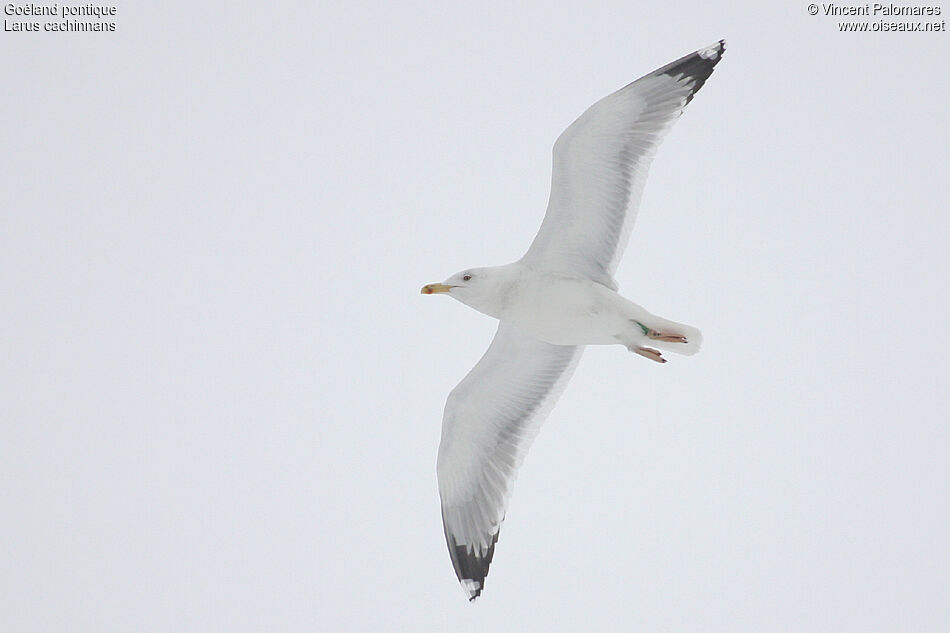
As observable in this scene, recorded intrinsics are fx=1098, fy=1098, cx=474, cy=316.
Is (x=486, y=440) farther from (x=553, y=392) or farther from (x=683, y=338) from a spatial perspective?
(x=683, y=338)

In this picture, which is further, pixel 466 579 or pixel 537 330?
pixel 466 579

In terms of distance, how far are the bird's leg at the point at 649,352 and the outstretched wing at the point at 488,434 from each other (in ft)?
3.00

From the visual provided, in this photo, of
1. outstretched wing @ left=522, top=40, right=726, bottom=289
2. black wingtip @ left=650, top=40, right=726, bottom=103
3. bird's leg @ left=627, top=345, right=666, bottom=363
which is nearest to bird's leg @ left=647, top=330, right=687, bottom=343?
bird's leg @ left=627, top=345, right=666, bottom=363

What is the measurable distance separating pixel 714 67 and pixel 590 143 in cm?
95

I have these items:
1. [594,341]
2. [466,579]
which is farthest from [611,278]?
[466,579]

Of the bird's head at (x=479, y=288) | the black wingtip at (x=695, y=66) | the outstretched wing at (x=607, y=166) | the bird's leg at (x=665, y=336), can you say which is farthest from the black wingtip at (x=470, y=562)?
the black wingtip at (x=695, y=66)

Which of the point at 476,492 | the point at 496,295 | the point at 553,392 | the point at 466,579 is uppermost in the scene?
the point at 496,295

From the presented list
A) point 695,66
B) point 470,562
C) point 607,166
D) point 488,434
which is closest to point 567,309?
point 607,166

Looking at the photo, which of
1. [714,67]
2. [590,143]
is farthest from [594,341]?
[714,67]

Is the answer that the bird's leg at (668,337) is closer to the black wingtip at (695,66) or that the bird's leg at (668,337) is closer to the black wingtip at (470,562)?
the black wingtip at (695,66)

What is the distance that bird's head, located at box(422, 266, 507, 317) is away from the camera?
7227 mm

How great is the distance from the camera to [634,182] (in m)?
7.16

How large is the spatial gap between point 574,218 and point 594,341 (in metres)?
0.84

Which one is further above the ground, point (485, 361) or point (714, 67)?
point (714, 67)
